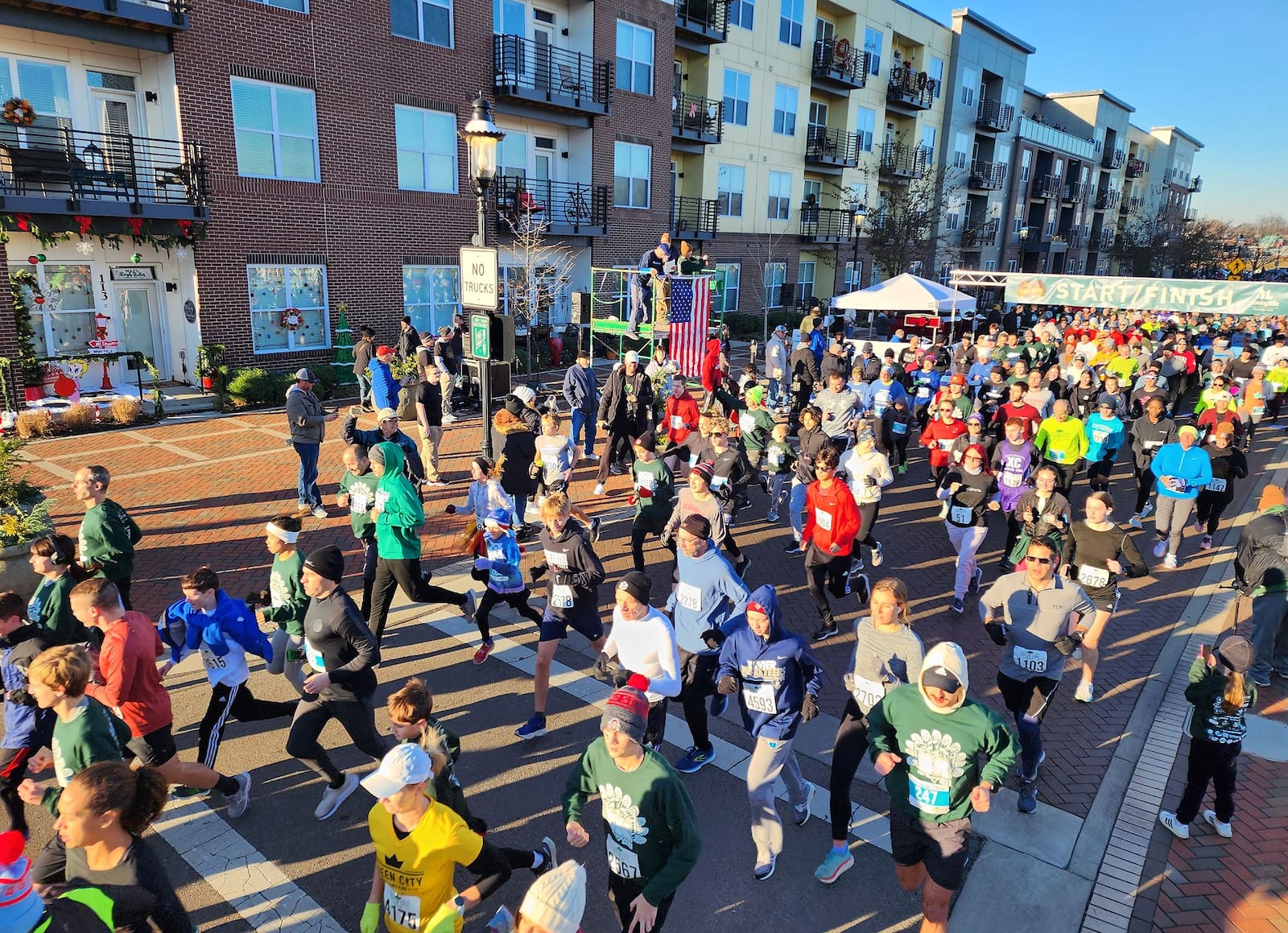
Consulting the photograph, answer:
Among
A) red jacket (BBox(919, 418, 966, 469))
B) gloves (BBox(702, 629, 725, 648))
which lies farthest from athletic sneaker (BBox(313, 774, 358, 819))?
red jacket (BBox(919, 418, 966, 469))

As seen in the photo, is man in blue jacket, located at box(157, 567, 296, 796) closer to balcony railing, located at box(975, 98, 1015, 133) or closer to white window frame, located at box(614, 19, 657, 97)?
white window frame, located at box(614, 19, 657, 97)

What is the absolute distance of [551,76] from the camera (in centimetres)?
2425

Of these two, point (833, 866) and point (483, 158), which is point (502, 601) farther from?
point (483, 158)

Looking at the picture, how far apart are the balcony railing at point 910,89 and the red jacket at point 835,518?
1559 inches

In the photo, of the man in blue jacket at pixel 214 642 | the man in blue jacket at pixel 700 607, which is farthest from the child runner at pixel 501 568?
the man in blue jacket at pixel 214 642

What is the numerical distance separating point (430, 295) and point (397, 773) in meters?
21.1

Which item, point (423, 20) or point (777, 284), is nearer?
point (423, 20)

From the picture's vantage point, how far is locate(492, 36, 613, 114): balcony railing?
23.0 metres

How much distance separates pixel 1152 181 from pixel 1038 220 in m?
33.0

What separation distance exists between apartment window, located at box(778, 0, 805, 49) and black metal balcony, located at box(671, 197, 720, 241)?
8362 millimetres

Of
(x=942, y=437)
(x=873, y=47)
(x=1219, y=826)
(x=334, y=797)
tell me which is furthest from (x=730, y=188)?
(x=334, y=797)

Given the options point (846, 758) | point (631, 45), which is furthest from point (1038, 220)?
point (846, 758)

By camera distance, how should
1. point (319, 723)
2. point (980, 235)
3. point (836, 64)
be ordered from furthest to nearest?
point (980, 235), point (836, 64), point (319, 723)

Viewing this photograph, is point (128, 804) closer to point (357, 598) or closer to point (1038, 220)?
point (357, 598)
